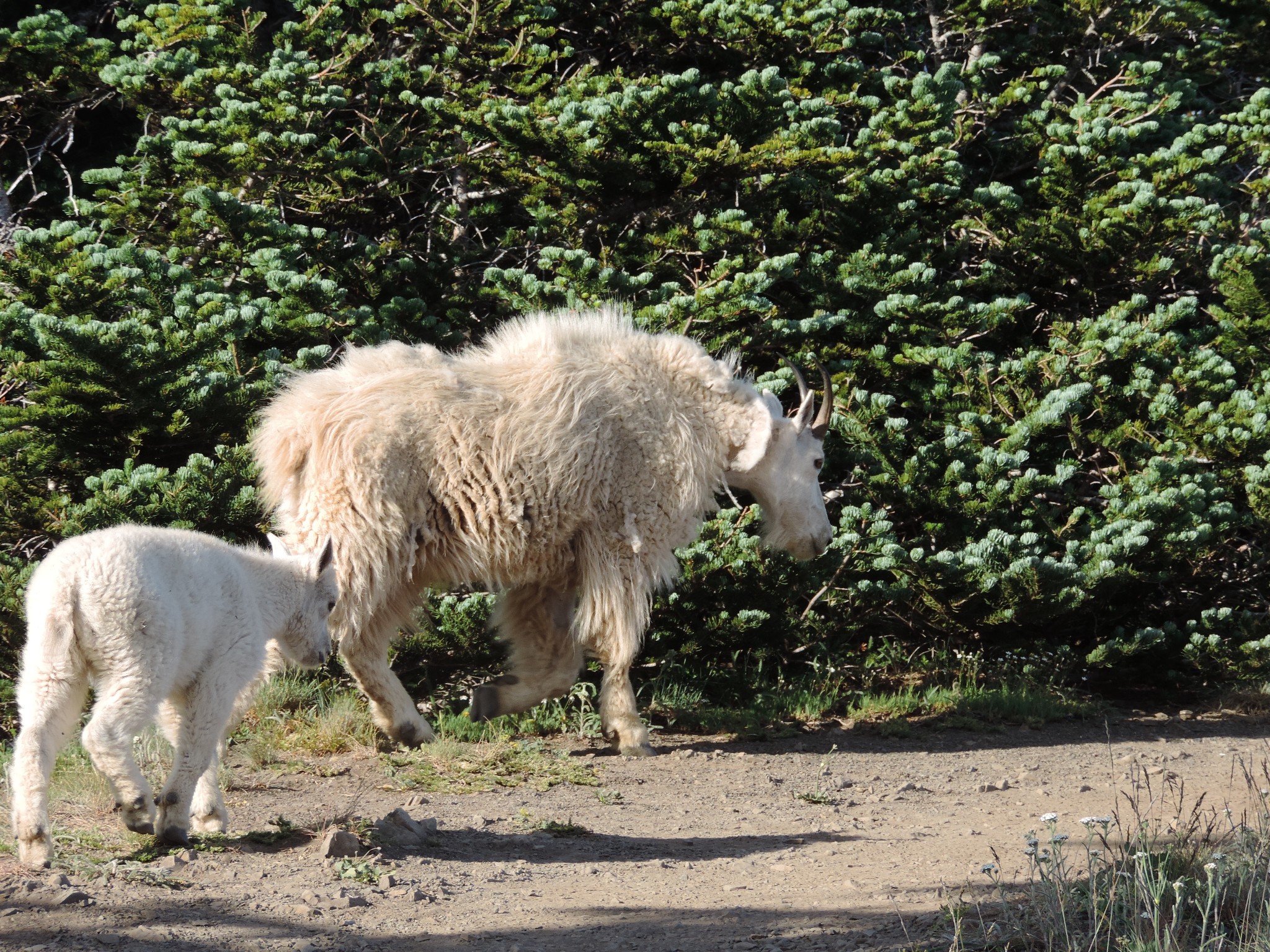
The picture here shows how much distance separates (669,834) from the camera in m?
5.84

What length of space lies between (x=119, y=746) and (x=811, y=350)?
5.96 metres

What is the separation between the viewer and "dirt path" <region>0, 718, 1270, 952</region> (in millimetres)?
4172

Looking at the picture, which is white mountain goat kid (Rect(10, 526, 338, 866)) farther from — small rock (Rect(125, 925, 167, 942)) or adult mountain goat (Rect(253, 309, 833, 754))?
adult mountain goat (Rect(253, 309, 833, 754))

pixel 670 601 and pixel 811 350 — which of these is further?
pixel 811 350

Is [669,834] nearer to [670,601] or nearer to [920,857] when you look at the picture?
[920,857]

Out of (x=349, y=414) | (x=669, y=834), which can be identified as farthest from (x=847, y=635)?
(x=349, y=414)

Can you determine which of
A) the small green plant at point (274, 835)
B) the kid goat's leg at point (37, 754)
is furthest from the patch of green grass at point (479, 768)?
the kid goat's leg at point (37, 754)

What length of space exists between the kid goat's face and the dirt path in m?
0.75

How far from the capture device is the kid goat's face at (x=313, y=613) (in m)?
5.62

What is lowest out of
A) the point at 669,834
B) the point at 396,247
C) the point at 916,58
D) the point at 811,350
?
the point at 669,834

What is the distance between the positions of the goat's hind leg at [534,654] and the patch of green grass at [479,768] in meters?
0.26

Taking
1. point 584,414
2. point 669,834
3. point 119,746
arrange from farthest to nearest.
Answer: point 584,414 < point 669,834 < point 119,746

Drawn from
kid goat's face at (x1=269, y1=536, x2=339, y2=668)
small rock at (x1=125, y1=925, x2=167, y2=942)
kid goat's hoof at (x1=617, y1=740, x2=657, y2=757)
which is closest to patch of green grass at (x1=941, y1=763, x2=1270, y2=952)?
small rock at (x1=125, y1=925, x2=167, y2=942)

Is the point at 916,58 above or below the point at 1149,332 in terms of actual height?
above
